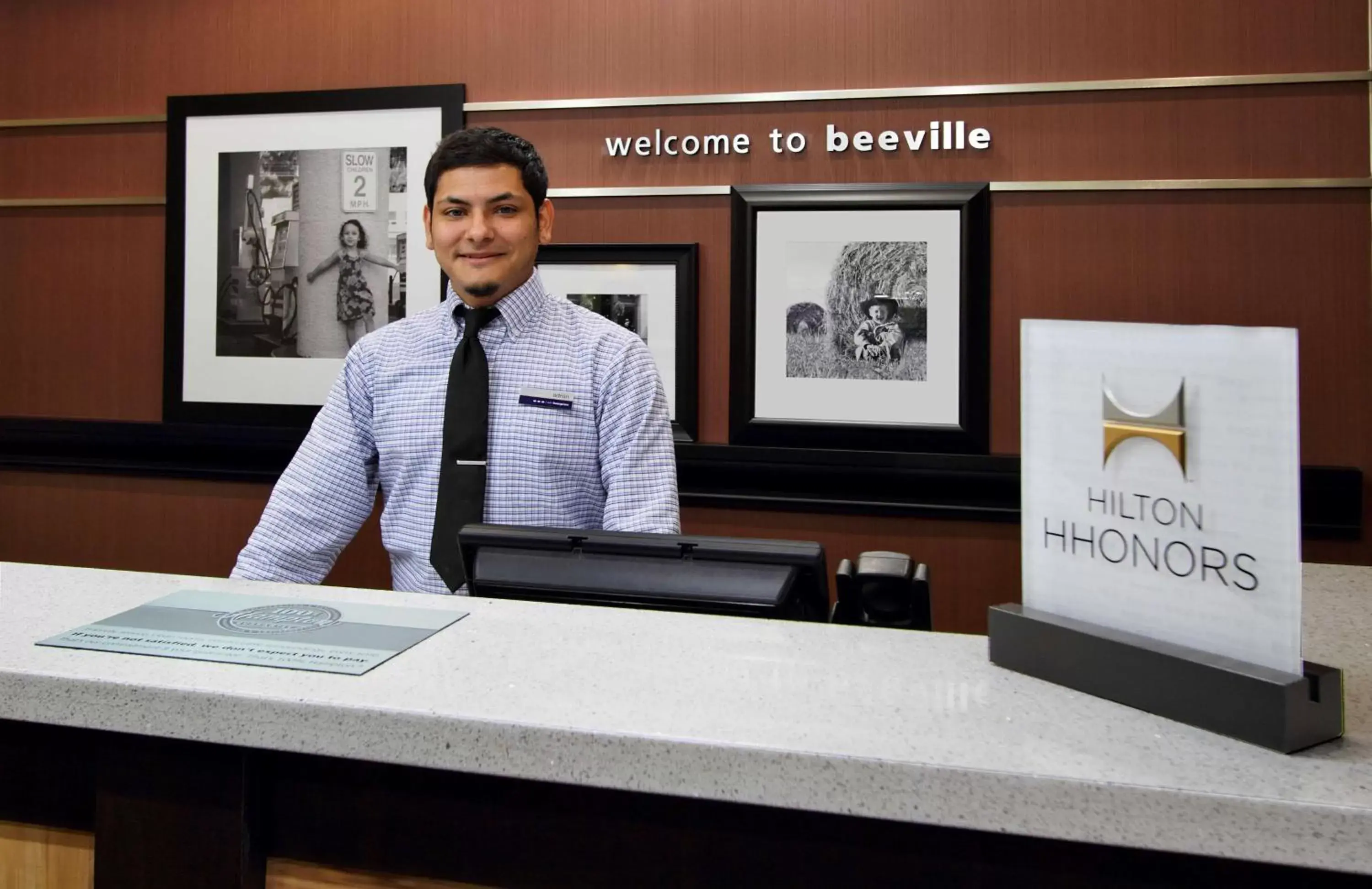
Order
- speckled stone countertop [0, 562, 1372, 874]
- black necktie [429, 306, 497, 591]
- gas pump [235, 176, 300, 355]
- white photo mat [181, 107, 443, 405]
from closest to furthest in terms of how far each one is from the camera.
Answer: speckled stone countertop [0, 562, 1372, 874], black necktie [429, 306, 497, 591], white photo mat [181, 107, 443, 405], gas pump [235, 176, 300, 355]

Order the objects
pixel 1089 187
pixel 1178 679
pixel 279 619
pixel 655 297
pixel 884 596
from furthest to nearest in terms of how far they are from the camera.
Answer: pixel 655 297, pixel 1089 187, pixel 884 596, pixel 279 619, pixel 1178 679

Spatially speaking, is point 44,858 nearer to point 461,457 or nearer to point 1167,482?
point 461,457

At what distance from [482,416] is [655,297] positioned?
94cm

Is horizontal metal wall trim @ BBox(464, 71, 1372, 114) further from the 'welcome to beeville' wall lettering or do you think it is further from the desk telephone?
the desk telephone

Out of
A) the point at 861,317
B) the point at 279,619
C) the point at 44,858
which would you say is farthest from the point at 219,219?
the point at 44,858

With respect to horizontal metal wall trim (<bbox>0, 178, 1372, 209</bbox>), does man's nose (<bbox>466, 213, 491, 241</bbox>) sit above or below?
below

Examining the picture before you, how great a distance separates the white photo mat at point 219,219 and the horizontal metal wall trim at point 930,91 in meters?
0.27

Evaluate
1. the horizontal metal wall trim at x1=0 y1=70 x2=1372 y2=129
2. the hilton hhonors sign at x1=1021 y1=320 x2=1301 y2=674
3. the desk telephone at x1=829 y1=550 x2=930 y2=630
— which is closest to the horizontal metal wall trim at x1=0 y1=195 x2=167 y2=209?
the horizontal metal wall trim at x1=0 y1=70 x2=1372 y2=129

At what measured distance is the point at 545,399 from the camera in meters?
2.26

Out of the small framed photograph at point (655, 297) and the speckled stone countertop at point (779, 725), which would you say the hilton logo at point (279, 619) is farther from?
the small framed photograph at point (655, 297)

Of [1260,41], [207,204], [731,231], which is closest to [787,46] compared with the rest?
[731,231]

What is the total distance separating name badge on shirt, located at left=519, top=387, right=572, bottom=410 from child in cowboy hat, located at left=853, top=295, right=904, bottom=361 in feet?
3.20

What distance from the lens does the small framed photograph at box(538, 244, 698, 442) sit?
2.94 metres

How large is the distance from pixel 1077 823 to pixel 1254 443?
13.7 inches
